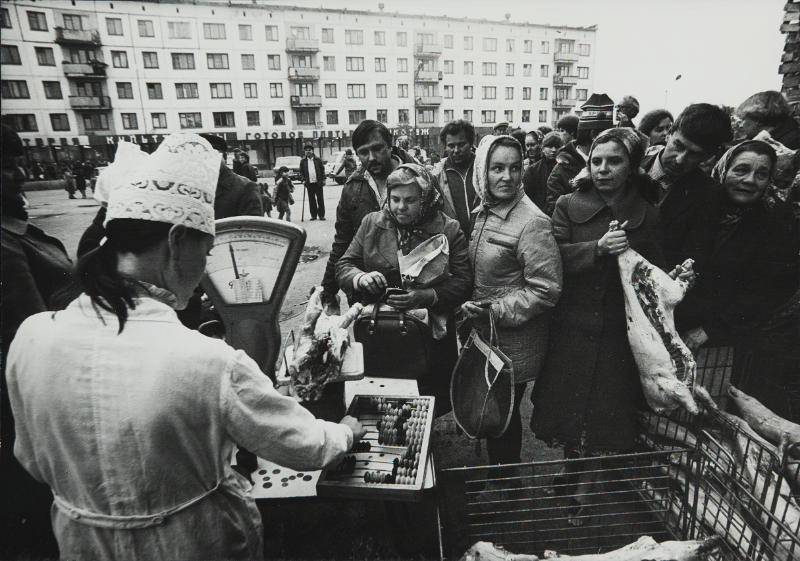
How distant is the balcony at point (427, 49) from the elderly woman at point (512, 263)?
1640 inches

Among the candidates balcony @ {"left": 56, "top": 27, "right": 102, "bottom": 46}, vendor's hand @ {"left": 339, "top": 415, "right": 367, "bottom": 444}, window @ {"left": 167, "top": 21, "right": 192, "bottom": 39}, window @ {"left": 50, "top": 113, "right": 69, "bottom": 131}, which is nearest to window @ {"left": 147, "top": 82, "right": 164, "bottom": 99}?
window @ {"left": 167, "top": 21, "right": 192, "bottom": 39}

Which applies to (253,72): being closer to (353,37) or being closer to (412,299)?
(353,37)

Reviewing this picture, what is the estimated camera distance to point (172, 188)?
3.76 feet

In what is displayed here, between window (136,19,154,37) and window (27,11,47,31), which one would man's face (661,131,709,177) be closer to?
window (136,19,154,37)

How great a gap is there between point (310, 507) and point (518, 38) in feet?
154

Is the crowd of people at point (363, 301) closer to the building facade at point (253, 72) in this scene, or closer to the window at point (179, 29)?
the building facade at point (253, 72)

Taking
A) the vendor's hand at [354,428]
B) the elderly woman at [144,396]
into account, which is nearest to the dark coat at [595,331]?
the vendor's hand at [354,428]

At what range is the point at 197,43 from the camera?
35625mm

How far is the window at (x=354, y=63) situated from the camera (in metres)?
39.1

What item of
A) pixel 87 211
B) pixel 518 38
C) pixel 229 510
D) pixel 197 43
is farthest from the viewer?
pixel 518 38

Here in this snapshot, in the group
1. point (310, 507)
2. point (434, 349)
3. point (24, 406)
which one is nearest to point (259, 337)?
point (24, 406)

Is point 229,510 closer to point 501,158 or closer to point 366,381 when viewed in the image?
point 366,381

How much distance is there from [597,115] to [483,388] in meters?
3.33

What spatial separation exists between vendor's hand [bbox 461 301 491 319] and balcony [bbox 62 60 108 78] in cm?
4346
